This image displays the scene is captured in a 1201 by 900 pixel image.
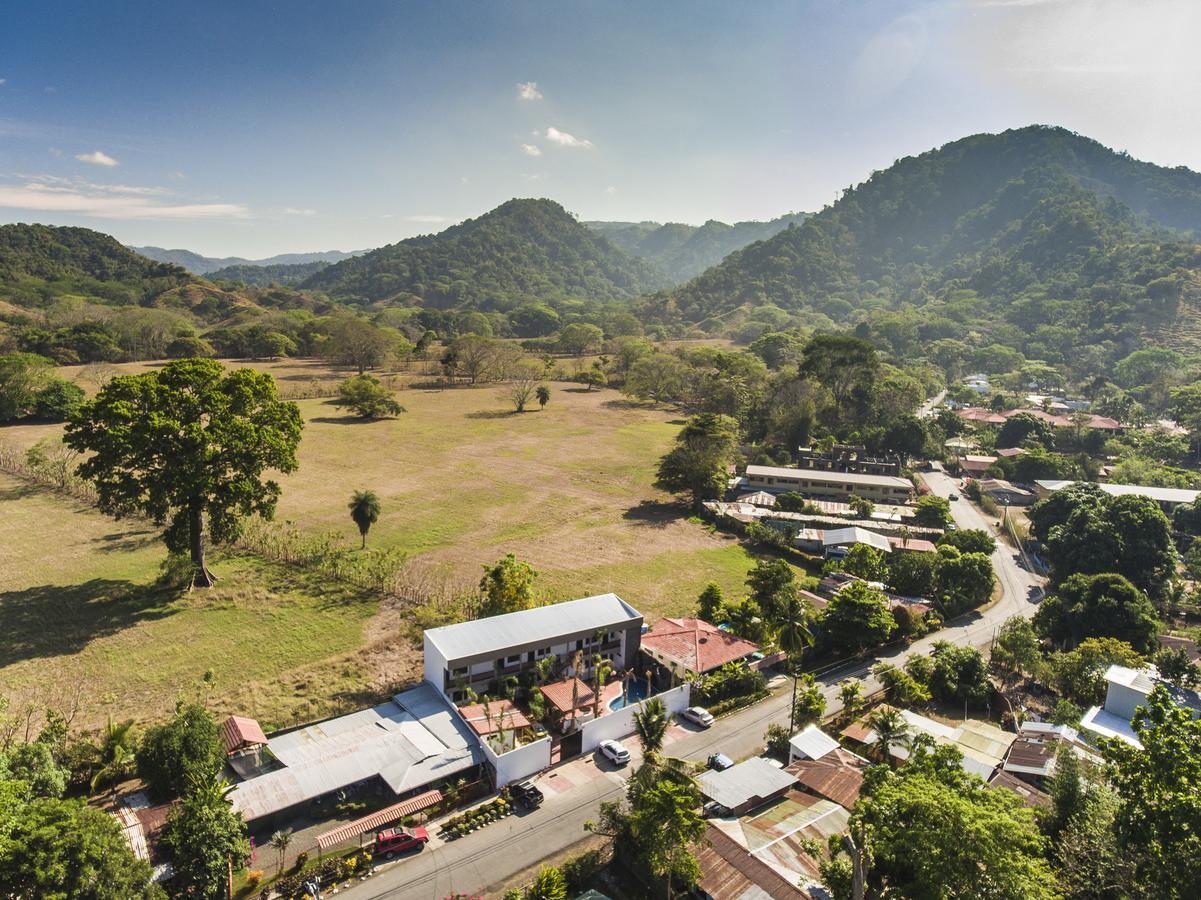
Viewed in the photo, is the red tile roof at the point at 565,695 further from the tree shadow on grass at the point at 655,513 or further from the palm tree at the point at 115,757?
the tree shadow on grass at the point at 655,513

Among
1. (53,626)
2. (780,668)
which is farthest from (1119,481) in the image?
(53,626)

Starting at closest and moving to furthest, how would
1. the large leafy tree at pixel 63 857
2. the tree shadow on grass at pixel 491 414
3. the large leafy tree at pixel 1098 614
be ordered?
the large leafy tree at pixel 63 857 < the large leafy tree at pixel 1098 614 < the tree shadow on grass at pixel 491 414

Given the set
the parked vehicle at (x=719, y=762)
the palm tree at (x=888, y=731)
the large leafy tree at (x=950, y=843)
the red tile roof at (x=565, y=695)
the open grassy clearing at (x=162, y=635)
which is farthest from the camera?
the open grassy clearing at (x=162, y=635)

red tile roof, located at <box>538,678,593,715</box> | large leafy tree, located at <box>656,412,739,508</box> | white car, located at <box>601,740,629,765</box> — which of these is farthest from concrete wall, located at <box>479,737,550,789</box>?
large leafy tree, located at <box>656,412,739,508</box>

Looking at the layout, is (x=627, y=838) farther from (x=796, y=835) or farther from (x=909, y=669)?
(x=909, y=669)

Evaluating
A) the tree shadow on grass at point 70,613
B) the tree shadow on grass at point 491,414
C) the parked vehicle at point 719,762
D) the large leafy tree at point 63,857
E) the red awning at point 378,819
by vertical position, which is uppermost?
the tree shadow on grass at point 491,414

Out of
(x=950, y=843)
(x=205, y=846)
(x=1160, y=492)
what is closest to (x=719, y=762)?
(x=950, y=843)

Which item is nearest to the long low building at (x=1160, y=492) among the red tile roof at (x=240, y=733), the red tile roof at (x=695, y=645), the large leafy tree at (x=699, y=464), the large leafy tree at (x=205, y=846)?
the large leafy tree at (x=699, y=464)

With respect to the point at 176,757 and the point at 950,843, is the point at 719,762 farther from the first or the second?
the point at 176,757
